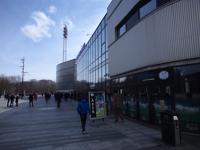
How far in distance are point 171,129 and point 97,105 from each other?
23.0 ft

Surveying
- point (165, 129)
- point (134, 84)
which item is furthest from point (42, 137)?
point (134, 84)

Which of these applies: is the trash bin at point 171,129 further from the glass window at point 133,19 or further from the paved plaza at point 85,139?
the glass window at point 133,19

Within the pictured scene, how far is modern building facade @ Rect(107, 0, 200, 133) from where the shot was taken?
35.7ft

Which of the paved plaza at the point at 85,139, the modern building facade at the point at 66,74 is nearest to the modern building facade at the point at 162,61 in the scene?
the paved plaza at the point at 85,139

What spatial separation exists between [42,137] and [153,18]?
340 inches

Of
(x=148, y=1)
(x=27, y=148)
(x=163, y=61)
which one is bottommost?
(x=27, y=148)

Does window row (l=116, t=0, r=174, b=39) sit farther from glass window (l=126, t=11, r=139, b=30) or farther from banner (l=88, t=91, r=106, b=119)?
banner (l=88, t=91, r=106, b=119)

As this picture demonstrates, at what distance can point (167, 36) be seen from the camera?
12.6 m

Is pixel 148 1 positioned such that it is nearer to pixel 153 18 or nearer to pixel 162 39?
pixel 153 18

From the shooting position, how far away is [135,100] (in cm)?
1662

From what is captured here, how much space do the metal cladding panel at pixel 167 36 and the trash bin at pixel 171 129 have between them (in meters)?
3.35

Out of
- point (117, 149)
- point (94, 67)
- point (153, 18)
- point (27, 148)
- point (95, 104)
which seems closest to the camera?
point (117, 149)

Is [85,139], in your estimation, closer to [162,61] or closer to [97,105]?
[97,105]

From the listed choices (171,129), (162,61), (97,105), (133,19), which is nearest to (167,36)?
(162,61)
